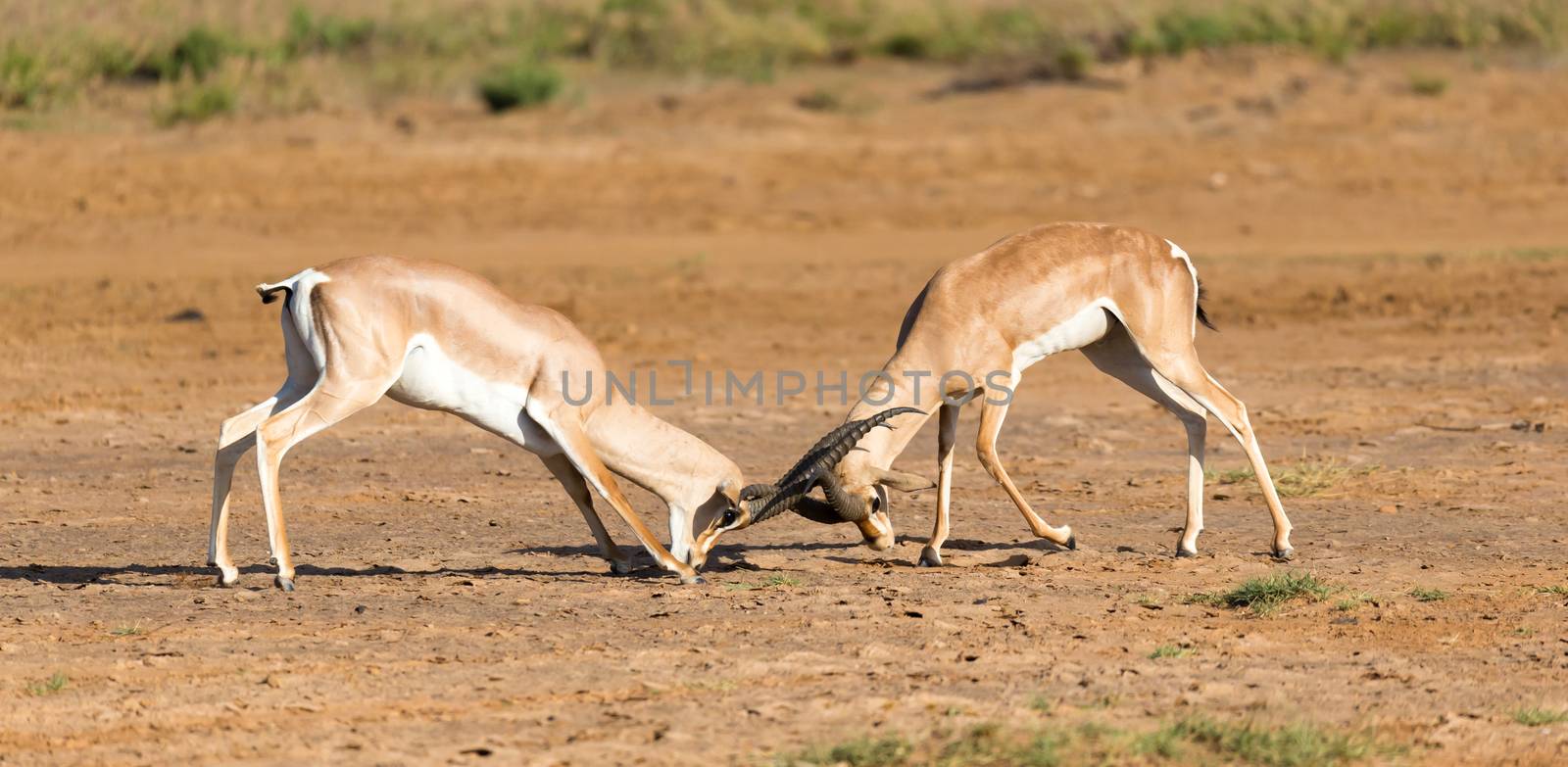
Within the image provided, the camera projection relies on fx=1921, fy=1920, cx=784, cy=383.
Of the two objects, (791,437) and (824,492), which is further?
(791,437)

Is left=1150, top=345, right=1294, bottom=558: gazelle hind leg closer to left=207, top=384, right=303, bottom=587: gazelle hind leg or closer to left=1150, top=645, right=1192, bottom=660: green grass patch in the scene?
left=1150, top=645, right=1192, bottom=660: green grass patch

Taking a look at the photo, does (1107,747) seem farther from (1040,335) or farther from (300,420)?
(300,420)

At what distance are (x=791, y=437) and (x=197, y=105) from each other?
13.6 metres

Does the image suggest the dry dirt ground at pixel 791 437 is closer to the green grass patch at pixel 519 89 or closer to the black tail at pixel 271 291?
the green grass patch at pixel 519 89

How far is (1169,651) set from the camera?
7.68 meters

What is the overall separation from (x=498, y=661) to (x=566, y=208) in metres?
14.9

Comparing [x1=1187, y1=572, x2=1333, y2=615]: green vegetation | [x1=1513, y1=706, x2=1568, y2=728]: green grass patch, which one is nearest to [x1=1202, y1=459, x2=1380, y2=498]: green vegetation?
[x1=1187, y1=572, x2=1333, y2=615]: green vegetation

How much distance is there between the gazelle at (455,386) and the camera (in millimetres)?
8539

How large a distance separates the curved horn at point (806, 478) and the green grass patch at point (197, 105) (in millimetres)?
17084

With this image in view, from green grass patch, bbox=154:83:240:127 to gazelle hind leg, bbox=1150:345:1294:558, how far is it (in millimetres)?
17218

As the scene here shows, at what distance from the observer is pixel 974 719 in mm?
6719

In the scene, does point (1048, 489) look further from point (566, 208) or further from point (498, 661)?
point (566, 208)

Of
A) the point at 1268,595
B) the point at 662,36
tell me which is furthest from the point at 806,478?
the point at 662,36

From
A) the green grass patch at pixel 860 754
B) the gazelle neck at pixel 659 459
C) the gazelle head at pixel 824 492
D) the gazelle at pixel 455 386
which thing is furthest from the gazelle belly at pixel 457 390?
the green grass patch at pixel 860 754
